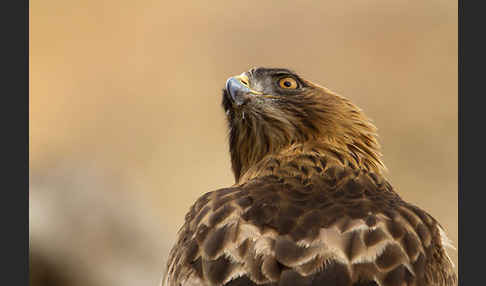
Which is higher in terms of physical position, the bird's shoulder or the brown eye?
the brown eye

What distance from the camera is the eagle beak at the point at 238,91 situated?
194 centimetres

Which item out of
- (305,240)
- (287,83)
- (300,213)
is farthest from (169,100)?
(305,240)

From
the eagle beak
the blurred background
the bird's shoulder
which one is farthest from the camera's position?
the blurred background

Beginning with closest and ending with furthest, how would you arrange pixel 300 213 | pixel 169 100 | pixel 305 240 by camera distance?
pixel 305 240, pixel 300 213, pixel 169 100

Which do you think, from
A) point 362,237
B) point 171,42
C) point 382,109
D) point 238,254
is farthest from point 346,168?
point 171,42

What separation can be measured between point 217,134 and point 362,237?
2.10 meters

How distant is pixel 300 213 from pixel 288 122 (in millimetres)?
587

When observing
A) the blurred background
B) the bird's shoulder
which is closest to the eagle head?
the bird's shoulder

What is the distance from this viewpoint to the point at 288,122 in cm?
198

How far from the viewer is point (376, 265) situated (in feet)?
4.11

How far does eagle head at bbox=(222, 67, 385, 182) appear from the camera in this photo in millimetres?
1960

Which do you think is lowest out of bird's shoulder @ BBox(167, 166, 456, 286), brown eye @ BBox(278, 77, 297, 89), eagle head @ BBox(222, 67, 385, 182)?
bird's shoulder @ BBox(167, 166, 456, 286)

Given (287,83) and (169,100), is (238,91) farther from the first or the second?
(169,100)

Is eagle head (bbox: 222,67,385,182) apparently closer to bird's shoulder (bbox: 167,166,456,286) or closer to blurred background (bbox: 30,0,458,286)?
bird's shoulder (bbox: 167,166,456,286)
